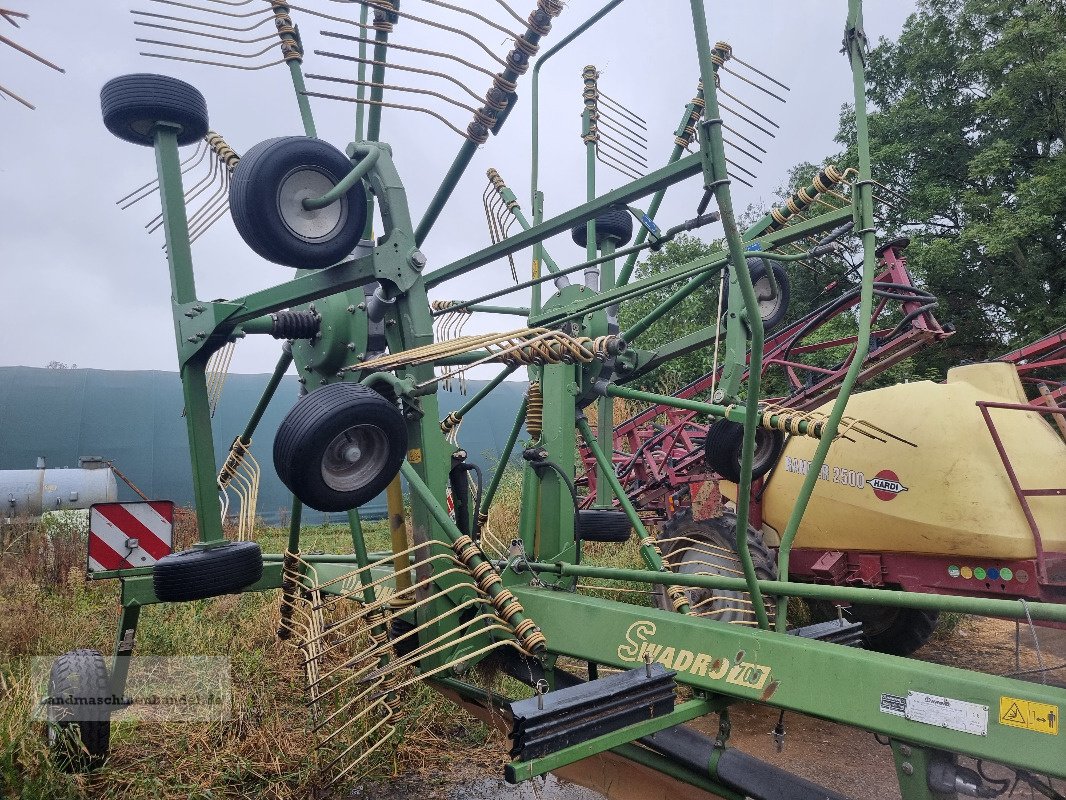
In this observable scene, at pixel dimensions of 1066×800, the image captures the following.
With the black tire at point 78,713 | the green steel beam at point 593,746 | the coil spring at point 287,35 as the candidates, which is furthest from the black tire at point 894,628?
the coil spring at point 287,35

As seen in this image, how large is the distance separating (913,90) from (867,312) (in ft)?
55.5

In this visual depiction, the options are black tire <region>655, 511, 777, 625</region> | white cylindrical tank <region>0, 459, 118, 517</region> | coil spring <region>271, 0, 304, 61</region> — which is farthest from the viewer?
white cylindrical tank <region>0, 459, 118, 517</region>

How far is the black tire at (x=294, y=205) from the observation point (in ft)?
9.64

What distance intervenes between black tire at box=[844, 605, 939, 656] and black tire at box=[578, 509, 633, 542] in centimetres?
250

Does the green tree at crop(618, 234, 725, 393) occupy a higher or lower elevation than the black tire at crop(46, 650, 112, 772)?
higher

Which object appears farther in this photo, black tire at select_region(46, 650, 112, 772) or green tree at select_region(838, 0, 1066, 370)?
green tree at select_region(838, 0, 1066, 370)

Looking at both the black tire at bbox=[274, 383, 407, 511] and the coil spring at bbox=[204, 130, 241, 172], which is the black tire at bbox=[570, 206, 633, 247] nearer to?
the coil spring at bbox=[204, 130, 241, 172]

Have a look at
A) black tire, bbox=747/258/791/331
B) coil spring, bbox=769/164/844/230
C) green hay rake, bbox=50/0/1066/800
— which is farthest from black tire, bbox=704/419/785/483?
coil spring, bbox=769/164/844/230

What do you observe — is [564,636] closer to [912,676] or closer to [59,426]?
[912,676]

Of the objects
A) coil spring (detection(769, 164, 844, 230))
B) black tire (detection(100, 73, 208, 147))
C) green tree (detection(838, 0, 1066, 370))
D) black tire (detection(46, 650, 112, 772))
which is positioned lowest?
black tire (detection(46, 650, 112, 772))

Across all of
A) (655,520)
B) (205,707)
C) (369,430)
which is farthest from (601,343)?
(655,520)

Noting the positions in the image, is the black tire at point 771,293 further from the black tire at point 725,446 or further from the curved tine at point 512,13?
the curved tine at point 512,13

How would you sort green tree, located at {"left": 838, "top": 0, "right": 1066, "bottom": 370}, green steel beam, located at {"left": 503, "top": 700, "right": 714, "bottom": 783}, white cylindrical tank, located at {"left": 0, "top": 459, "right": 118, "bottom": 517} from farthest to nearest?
1. green tree, located at {"left": 838, "top": 0, "right": 1066, "bottom": 370}
2. white cylindrical tank, located at {"left": 0, "top": 459, "right": 118, "bottom": 517}
3. green steel beam, located at {"left": 503, "top": 700, "right": 714, "bottom": 783}

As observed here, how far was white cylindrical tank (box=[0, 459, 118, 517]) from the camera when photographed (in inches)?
451
